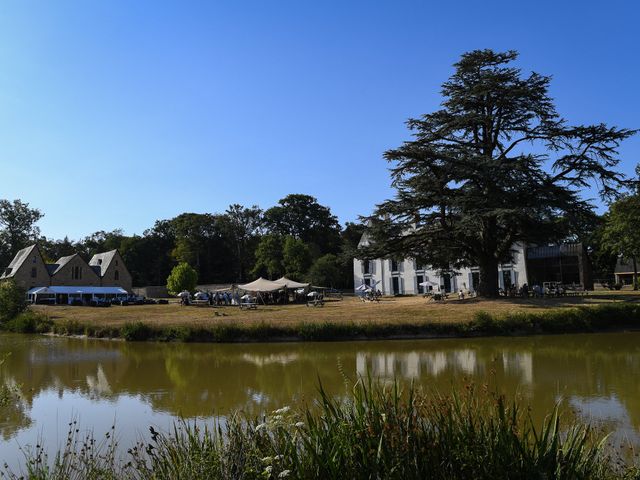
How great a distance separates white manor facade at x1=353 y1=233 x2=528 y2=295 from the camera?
50.7 m

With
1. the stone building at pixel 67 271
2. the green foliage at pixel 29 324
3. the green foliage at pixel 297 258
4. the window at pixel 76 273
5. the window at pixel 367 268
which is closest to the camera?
the green foliage at pixel 29 324

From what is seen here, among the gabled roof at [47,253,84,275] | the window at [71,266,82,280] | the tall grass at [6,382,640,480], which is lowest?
the tall grass at [6,382,640,480]

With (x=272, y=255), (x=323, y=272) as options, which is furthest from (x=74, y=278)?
(x=323, y=272)

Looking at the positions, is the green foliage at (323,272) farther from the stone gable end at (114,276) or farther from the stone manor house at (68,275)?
the stone gable end at (114,276)

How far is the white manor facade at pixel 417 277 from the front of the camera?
5069 cm

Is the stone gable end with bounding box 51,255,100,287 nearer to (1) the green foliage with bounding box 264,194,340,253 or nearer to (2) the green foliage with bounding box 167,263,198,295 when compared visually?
(2) the green foliage with bounding box 167,263,198,295

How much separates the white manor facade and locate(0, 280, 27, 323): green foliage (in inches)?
1117

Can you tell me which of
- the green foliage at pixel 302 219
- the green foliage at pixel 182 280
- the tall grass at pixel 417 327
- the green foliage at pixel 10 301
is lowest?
the tall grass at pixel 417 327

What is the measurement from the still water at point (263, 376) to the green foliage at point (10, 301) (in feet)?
42.5

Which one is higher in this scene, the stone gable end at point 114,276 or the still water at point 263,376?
the stone gable end at point 114,276

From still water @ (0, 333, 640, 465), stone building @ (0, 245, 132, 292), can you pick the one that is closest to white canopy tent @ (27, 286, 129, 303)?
stone building @ (0, 245, 132, 292)

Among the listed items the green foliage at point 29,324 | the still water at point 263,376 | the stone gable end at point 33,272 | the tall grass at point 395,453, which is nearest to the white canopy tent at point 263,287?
the green foliage at point 29,324

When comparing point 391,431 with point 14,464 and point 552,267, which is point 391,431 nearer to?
point 14,464

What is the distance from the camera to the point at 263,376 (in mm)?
15070
